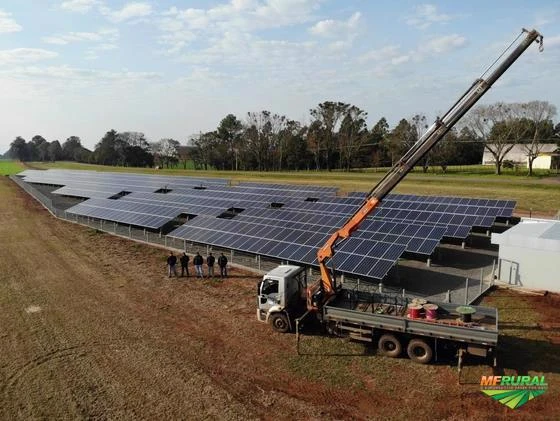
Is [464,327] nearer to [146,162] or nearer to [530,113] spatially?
[530,113]

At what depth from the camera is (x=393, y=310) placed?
18578 mm

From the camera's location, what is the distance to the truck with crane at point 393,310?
1545 centimetres

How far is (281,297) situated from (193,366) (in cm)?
489

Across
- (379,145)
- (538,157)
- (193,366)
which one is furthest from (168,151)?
(193,366)

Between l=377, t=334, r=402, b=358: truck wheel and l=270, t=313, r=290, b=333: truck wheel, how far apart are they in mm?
4267

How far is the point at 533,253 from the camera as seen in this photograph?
Result: 2423cm

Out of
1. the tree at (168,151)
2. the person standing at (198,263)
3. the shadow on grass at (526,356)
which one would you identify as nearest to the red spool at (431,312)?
the shadow on grass at (526,356)

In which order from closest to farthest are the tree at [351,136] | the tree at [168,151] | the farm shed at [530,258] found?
1. the farm shed at [530,258]
2. the tree at [351,136]
3. the tree at [168,151]

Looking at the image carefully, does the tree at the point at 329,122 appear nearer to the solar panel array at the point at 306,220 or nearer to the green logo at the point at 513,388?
the solar panel array at the point at 306,220

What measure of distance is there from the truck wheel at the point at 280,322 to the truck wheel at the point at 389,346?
4.27 metres

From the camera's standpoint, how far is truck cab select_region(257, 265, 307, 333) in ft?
63.5

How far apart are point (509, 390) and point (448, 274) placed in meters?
13.2

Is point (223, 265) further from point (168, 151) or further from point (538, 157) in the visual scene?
point (168, 151)

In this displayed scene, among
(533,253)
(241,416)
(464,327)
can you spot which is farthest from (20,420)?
(533,253)
